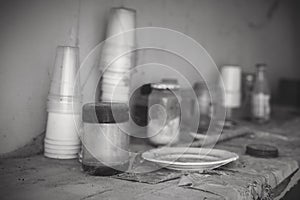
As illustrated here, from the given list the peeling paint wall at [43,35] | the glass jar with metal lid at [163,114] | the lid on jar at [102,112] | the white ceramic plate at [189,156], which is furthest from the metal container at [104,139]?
the glass jar with metal lid at [163,114]

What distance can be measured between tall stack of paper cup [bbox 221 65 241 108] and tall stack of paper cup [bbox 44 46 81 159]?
1217 millimetres

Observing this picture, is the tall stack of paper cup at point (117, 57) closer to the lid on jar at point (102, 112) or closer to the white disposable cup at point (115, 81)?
the white disposable cup at point (115, 81)

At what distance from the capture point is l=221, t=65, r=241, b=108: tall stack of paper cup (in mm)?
2354

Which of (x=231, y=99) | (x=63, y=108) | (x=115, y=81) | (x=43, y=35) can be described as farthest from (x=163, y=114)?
(x=231, y=99)

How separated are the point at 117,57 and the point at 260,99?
1.13 m

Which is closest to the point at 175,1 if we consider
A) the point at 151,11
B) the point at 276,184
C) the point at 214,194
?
the point at 151,11

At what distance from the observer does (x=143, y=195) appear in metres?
0.98

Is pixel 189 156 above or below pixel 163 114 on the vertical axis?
below

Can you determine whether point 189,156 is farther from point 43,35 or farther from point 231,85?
point 231,85

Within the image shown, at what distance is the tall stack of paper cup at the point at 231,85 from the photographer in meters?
2.35

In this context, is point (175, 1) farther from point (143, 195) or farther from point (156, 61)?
point (143, 195)

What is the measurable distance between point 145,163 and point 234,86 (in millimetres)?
1205

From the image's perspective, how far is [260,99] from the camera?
2.35 meters

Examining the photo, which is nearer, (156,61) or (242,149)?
(242,149)
